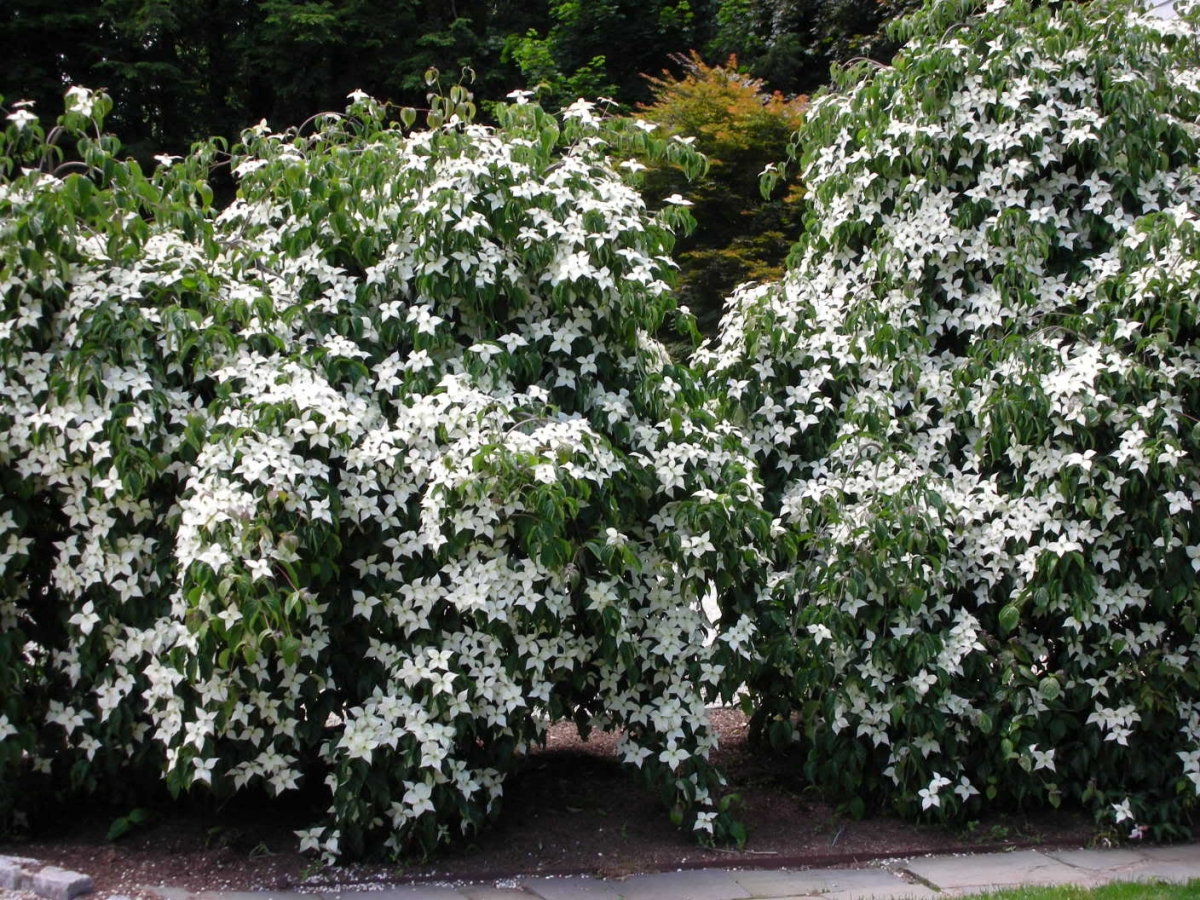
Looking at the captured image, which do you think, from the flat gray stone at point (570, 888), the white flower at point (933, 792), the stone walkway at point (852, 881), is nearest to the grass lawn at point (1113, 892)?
the stone walkway at point (852, 881)

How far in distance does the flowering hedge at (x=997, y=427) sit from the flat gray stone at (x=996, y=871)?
253mm

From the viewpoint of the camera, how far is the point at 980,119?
5293mm

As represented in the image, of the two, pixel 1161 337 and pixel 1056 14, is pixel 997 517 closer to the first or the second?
Result: pixel 1161 337

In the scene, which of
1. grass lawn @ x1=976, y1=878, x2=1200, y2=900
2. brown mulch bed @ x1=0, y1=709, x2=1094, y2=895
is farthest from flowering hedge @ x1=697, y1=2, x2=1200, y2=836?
grass lawn @ x1=976, y1=878, x2=1200, y2=900

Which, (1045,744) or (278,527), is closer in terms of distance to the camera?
(278,527)

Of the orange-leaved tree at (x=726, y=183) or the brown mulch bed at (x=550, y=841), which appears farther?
the orange-leaved tree at (x=726, y=183)

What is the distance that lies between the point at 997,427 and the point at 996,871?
1.78 metres

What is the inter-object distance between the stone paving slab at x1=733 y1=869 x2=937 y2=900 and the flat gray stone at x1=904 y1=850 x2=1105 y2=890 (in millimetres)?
128

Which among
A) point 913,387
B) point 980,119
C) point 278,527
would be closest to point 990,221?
point 980,119

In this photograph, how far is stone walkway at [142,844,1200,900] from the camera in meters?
4.02

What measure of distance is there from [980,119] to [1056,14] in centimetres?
76

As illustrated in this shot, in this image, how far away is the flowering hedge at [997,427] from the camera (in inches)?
180

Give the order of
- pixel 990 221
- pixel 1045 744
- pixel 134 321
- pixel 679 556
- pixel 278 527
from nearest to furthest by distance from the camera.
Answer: pixel 278 527
pixel 134 321
pixel 679 556
pixel 1045 744
pixel 990 221

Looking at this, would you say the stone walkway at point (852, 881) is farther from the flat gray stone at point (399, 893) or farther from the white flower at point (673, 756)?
the white flower at point (673, 756)
